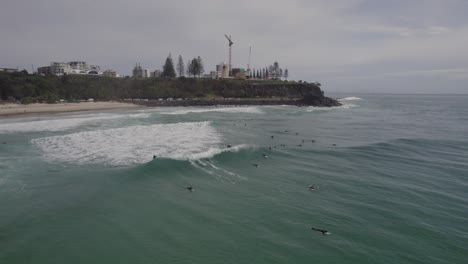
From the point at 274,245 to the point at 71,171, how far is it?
49.5 ft

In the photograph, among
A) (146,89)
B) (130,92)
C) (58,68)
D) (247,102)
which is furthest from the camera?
(58,68)

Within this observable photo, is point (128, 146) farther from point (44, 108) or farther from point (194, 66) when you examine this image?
point (194, 66)

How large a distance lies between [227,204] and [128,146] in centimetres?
1590

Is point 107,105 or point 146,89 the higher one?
point 146,89

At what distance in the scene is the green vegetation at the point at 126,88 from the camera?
68688 millimetres

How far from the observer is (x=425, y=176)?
19.5m

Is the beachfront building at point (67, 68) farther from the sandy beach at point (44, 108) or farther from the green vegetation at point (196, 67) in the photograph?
the sandy beach at point (44, 108)

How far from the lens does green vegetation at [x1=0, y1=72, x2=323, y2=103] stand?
68688 millimetres

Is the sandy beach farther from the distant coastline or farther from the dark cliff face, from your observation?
the dark cliff face

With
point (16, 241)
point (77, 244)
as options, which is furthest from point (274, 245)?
point (16, 241)

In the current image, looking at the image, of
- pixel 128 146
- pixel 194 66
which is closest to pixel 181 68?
pixel 194 66

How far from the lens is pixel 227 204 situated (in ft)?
45.8

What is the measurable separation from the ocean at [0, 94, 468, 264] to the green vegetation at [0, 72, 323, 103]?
54217 mm

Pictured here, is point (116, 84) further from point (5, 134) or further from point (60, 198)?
point (60, 198)
